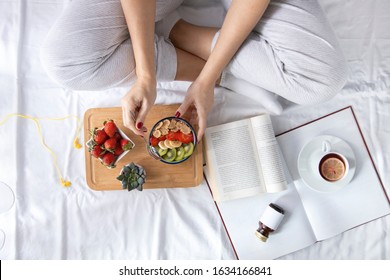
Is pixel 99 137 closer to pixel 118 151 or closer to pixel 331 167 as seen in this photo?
pixel 118 151

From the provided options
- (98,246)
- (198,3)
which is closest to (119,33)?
(198,3)

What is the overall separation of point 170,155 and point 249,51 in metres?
0.35

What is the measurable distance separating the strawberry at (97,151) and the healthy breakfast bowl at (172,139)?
13 cm

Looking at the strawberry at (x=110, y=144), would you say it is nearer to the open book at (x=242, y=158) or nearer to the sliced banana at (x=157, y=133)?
the sliced banana at (x=157, y=133)

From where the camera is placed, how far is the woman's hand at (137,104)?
0.91 meters

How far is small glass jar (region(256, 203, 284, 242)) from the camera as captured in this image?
1079 millimetres

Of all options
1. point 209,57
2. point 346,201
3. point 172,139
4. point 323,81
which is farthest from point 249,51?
point 346,201

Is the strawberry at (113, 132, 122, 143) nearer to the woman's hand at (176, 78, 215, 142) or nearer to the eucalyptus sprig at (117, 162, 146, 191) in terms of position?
the eucalyptus sprig at (117, 162, 146, 191)

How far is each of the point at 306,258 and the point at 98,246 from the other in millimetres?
630

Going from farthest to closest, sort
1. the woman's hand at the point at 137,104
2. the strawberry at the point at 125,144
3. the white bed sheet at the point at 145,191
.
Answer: the white bed sheet at the point at 145,191, the strawberry at the point at 125,144, the woman's hand at the point at 137,104

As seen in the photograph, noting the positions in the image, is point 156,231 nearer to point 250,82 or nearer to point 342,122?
point 250,82

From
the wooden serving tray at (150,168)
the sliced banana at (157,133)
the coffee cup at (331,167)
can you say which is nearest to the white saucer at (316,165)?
the coffee cup at (331,167)

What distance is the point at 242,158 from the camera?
3.61 feet

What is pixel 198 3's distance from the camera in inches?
45.6
